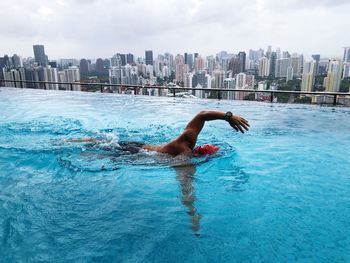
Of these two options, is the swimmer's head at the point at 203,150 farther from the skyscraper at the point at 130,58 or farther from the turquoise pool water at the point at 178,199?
the skyscraper at the point at 130,58

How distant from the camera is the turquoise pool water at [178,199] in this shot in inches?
118

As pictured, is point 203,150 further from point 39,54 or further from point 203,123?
point 39,54

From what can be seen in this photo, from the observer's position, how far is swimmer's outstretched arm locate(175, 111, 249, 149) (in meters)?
4.12

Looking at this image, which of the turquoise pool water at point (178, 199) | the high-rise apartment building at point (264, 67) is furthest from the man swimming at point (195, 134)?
the high-rise apartment building at point (264, 67)

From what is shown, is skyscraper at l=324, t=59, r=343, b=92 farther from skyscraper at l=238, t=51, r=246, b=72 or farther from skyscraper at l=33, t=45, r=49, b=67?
skyscraper at l=33, t=45, r=49, b=67

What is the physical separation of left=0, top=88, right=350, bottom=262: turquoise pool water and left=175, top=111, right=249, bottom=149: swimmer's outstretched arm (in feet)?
1.26

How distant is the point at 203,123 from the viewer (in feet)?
14.7

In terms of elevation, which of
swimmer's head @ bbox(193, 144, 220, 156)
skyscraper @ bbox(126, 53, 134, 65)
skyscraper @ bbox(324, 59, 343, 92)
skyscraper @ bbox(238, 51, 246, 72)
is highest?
skyscraper @ bbox(126, 53, 134, 65)

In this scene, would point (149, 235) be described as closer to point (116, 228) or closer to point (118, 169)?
point (116, 228)

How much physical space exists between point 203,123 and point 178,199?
4.03 ft

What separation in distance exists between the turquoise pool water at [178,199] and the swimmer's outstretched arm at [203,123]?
0.38 m

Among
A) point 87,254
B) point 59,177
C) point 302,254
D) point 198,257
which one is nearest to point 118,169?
point 59,177

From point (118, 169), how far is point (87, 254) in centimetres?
216

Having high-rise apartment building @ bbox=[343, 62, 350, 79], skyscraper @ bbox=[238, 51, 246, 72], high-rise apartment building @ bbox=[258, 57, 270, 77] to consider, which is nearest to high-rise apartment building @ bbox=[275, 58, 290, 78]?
high-rise apartment building @ bbox=[258, 57, 270, 77]
